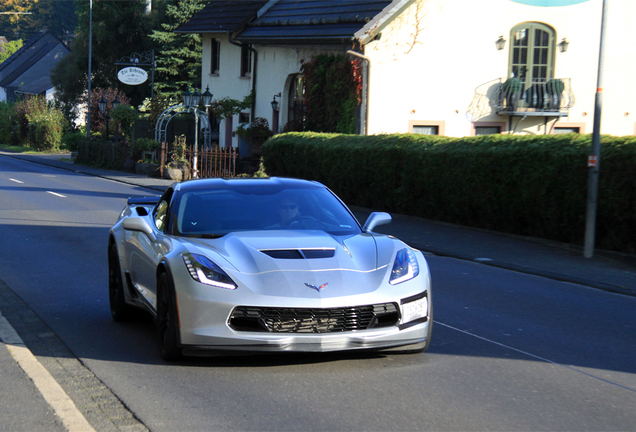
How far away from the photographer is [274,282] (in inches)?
218

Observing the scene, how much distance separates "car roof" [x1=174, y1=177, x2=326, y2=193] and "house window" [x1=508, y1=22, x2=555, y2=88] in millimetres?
23357

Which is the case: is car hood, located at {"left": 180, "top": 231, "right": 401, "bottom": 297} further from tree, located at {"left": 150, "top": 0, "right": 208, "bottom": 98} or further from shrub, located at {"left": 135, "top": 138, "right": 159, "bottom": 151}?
tree, located at {"left": 150, "top": 0, "right": 208, "bottom": 98}

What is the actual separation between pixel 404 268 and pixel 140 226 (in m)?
2.23

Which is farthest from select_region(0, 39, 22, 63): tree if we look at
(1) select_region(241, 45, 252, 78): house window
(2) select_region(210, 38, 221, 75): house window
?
(1) select_region(241, 45, 252, 78): house window

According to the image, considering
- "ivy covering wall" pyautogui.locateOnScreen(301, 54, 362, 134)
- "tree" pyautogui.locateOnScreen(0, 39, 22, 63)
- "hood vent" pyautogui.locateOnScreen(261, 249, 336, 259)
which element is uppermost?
"tree" pyautogui.locateOnScreen(0, 39, 22, 63)

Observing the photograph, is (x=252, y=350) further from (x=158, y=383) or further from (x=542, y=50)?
(x=542, y=50)

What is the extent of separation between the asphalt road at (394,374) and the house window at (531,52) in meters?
20.7

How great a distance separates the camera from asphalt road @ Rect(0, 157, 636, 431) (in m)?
4.79

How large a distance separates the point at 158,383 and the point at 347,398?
1306 mm

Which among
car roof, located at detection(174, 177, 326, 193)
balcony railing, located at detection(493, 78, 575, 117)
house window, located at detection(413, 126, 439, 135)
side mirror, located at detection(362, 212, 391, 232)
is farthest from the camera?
balcony railing, located at detection(493, 78, 575, 117)

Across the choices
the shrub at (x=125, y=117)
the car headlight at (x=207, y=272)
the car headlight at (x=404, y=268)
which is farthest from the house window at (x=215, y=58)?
the car headlight at (x=207, y=272)

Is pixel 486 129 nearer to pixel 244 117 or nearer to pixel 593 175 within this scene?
pixel 244 117

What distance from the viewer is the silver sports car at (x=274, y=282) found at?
Answer: 5.51m

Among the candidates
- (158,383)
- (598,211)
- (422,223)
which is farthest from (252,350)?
(422,223)
